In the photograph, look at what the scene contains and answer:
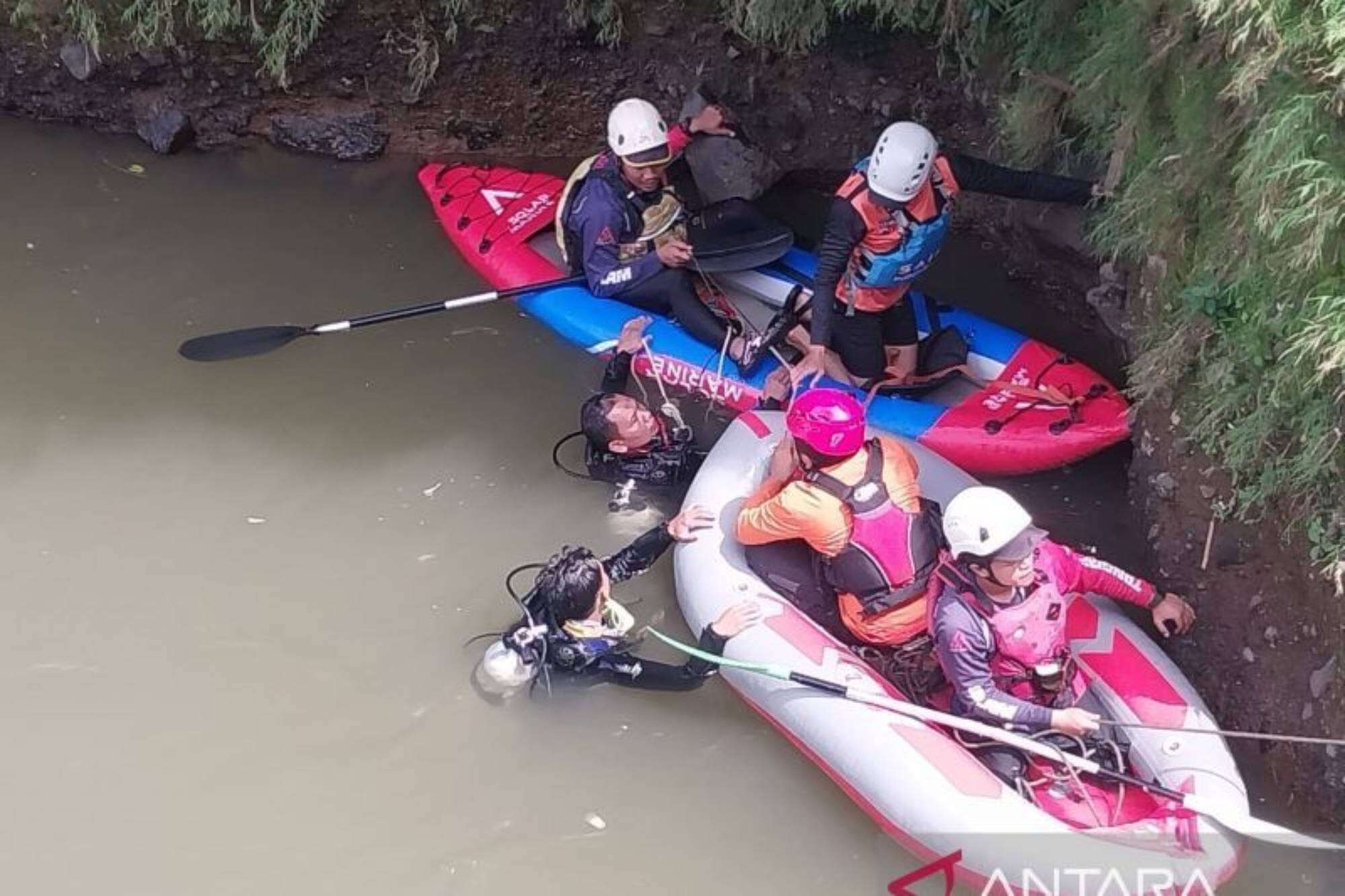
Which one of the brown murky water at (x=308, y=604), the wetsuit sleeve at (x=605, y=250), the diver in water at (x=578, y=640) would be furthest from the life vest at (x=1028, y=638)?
the wetsuit sleeve at (x=605, y=250)

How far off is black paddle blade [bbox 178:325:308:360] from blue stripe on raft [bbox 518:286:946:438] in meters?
1.15

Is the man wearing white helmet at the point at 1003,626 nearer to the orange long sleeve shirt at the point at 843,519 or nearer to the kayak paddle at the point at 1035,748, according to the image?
the kayak paddle at the point at 1035,748

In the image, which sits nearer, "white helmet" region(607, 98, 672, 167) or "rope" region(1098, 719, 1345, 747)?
"rope" region(1098, 719, 1345, 747)

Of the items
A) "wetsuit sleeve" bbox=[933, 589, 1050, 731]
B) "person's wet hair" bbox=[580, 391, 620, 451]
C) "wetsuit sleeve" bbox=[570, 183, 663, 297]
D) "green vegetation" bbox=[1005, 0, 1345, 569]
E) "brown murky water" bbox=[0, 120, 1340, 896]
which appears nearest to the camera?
"green vegetation" bbox=[1005, 0, 1345, 569]

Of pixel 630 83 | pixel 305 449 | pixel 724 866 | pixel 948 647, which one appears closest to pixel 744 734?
pixel 724 866

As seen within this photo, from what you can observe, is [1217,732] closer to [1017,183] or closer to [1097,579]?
[1097,579]

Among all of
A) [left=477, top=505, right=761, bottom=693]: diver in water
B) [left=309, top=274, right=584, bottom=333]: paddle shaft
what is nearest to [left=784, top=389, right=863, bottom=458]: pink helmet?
[left=477, top=505, right=761, bottom=693]: diver in water

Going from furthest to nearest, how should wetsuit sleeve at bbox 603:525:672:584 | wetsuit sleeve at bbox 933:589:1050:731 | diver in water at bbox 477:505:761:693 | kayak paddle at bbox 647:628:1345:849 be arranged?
wetsuit sleeve at bbox 603:525:672:584
diver in water at bbox 477:505:761:693
wetsuit sleeve at bbox 933:589:1050:731
kayak paddle at bbox 647:628:1345:849

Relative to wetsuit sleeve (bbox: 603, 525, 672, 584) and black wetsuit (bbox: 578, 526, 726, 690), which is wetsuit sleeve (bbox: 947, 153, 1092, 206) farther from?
black wetsuit (bbox: 578, 526, 726, 690)

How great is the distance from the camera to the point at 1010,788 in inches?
149

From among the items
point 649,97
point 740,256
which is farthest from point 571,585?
point 649,97

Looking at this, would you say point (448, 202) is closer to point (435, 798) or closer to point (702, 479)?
point (702, 479)

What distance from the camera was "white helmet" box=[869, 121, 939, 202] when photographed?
4801 millimetres

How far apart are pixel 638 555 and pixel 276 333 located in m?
2.22
